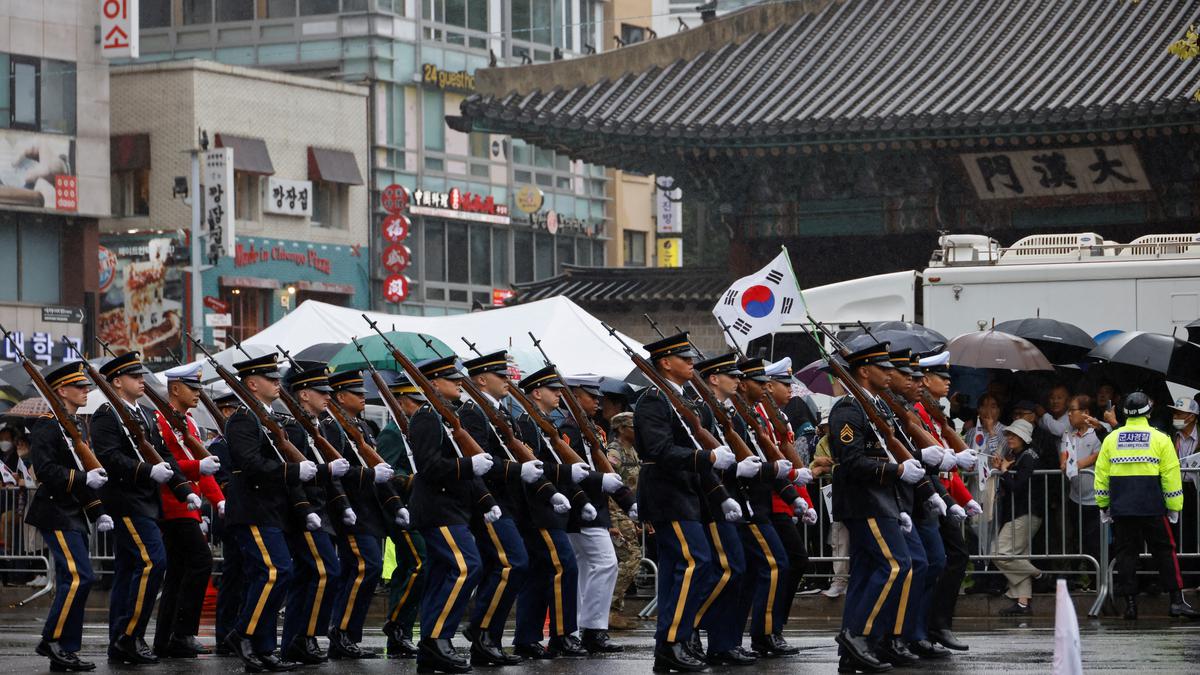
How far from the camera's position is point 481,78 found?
98.3 feet

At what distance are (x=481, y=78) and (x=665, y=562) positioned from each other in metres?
18.2

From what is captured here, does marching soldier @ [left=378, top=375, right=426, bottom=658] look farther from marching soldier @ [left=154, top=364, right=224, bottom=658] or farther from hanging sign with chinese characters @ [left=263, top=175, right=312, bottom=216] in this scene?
hanging sign with chinese characters @ [left=263, top=175, right=312, bottom=216]

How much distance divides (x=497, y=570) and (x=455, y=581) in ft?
1.80

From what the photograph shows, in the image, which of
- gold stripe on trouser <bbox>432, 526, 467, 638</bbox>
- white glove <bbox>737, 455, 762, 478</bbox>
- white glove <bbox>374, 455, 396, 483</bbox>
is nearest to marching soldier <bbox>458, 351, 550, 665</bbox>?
gold stripe on trouser <bbox>432, 526, 467, 638</bbox>

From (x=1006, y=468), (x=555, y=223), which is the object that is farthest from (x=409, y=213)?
(x=1006, y=468)

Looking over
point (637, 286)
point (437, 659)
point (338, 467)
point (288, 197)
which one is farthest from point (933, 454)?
point (288, 197)

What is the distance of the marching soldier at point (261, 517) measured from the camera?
505 inches

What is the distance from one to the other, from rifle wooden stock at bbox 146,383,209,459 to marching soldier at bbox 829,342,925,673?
4.39 metres

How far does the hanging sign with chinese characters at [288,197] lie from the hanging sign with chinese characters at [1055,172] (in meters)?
21.5

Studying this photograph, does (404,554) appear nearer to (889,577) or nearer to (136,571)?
(136,571)

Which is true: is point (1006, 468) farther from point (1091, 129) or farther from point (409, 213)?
point (409, 213)

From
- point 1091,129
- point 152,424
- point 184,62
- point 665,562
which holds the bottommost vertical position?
point 665,562

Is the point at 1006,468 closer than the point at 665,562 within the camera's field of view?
No

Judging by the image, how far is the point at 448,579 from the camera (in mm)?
12586
